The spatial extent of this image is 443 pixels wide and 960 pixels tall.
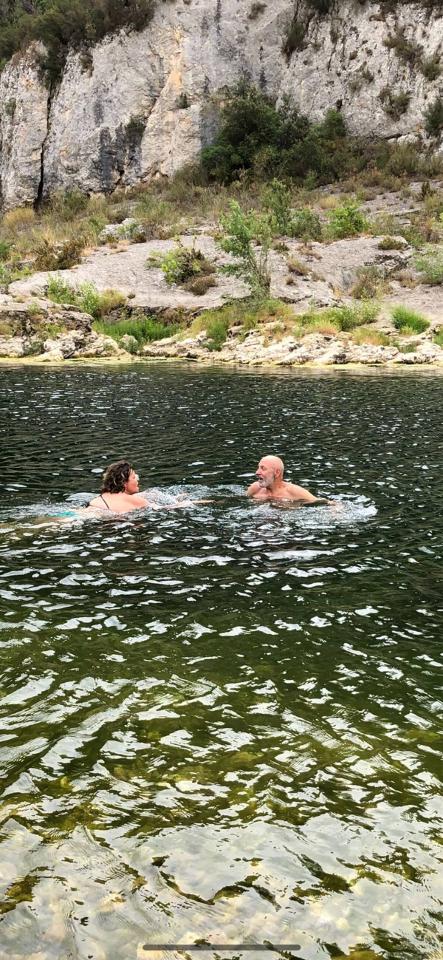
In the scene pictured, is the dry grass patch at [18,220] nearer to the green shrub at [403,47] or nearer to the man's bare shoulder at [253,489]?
the green shrub at [403,47]

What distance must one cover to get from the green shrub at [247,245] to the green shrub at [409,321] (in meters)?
7.09

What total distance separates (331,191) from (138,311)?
20.0 m

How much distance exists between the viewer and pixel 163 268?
4419cm

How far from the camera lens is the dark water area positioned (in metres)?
3.59

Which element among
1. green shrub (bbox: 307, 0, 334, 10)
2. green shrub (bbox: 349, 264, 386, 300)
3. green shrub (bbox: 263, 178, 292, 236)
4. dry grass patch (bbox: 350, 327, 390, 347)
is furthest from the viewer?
green shrub (bbox: 307, 0, 334, 10)

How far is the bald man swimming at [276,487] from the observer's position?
11.3 meters

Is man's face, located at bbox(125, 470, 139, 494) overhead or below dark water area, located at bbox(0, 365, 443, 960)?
overhead

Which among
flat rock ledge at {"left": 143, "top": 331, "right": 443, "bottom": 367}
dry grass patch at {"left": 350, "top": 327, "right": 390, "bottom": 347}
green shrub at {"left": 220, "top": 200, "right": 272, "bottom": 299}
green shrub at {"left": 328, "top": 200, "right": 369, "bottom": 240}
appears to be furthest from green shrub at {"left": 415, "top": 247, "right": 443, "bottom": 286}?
green shrub at {"left": 220, "top": 200, "right": 272, "bottom": 299}

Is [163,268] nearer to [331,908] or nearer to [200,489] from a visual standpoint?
[200,489]

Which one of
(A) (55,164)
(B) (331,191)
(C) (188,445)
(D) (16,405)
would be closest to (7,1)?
(A) (55,164)

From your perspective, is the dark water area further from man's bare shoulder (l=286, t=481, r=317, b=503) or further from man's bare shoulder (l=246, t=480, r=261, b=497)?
man's bare shoulder (l=286, t=481, r=317, b=503)

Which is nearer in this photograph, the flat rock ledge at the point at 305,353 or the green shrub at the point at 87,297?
the flat rock ledge at the point at 305,353

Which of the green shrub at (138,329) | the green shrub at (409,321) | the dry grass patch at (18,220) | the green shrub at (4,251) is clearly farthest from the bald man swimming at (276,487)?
the dry grass patch at (18,220)

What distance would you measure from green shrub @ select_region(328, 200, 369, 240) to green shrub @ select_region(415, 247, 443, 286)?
18.9 feet
